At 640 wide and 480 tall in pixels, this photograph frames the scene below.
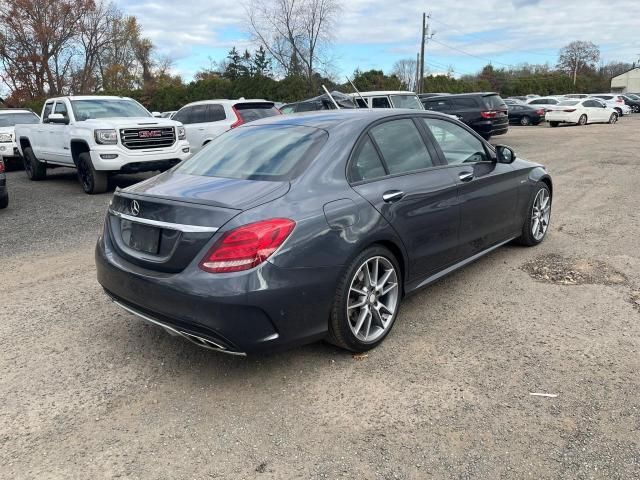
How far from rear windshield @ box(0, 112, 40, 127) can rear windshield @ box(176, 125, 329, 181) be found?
13.0 metres

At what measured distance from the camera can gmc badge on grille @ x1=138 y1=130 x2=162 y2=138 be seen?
935cm

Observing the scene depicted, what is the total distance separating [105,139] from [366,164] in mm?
6970

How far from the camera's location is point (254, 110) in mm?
11578

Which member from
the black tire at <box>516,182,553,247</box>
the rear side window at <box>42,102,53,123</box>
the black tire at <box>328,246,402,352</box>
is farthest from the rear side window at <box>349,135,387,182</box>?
the rear side window at <box>42,102,53,123</box>

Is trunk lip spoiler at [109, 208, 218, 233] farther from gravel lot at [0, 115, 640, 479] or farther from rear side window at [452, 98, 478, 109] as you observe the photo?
rear side window at [452, 98, 478, 109]

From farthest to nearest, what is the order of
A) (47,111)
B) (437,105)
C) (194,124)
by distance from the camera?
1. (437,105)
2. (194,124)
3. (47,111)

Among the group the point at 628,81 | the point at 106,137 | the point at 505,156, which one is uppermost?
the point at 628,81

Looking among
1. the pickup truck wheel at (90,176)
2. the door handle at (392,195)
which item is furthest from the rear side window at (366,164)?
the pickup truck wheel at (90,176)

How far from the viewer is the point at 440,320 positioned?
4.03 metres

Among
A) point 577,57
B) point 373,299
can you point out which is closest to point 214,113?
point 373,299

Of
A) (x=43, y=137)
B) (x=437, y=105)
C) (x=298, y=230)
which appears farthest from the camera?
(x=437, y=105)

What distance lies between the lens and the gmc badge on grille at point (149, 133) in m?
9.35

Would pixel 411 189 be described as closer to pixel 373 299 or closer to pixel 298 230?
pixel 373 299

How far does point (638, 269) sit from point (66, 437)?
4.96 m
